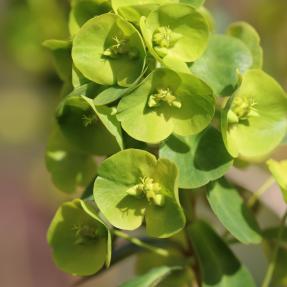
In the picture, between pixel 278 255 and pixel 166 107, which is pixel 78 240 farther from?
pixel 278 255

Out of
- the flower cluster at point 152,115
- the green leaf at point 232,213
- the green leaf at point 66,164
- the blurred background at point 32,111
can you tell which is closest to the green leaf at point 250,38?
the flower cluster at point 152,115

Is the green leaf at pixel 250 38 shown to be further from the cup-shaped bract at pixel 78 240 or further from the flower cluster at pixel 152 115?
the cup-shaped bract at pixel 78 240

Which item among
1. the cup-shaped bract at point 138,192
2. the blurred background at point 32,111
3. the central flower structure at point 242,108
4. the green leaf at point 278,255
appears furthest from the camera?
the blurred background at point 32,111

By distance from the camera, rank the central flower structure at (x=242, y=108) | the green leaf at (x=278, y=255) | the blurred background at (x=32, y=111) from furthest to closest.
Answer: the blurred background at (x=32, y=111) → the green leaf at (x=278, y=255) → the central flower structure at (x=242, y=108)

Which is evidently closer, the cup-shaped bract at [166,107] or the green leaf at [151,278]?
the cup-shaped bract at [166,107]

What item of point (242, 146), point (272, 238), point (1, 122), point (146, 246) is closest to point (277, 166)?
point (242, 146)

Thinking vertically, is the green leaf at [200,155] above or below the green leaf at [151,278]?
above

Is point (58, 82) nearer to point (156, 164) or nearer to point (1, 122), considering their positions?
point (1, 122)
